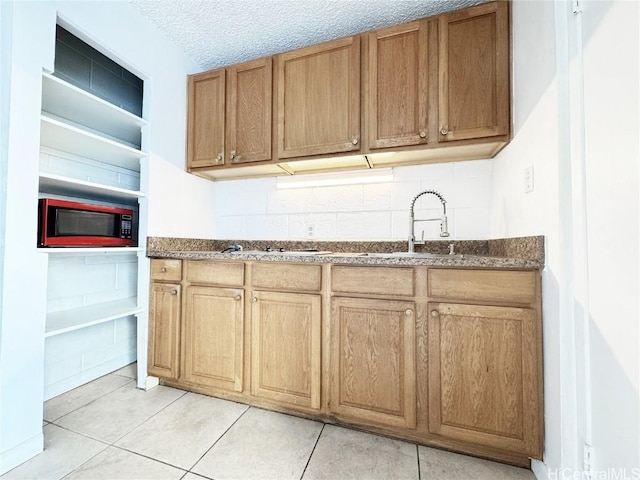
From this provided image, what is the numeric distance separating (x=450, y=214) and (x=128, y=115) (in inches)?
85.3

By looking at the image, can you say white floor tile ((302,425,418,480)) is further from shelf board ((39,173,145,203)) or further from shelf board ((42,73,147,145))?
shelf board ((42,73,147,145))

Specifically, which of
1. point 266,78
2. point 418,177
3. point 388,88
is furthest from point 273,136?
point 418,177

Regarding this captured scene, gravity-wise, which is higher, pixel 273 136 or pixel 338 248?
pixel 273 136

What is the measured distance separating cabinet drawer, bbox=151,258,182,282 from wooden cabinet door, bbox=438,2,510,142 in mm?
1787

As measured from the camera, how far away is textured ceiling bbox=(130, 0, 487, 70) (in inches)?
64.9

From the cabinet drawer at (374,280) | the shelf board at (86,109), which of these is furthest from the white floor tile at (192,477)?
the shelf board at (86,109)

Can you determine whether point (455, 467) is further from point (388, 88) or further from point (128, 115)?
point (128, 115)

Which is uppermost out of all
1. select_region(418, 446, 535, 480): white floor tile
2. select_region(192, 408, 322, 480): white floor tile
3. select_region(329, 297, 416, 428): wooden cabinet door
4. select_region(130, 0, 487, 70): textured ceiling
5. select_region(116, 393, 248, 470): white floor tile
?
select_region(130, 0, 487, 70): textured ceiling

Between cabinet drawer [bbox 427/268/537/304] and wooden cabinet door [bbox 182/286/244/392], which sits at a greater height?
cabinet drawer [bbox 427/268/537/304]

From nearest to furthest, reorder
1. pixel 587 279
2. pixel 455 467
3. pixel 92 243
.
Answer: pixel 587 279 < pixel 455 467 < pixel 92 243

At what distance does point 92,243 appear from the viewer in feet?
5.22

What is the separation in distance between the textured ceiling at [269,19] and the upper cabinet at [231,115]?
0.17m

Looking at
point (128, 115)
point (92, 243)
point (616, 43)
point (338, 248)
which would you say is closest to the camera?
point (616, 43)

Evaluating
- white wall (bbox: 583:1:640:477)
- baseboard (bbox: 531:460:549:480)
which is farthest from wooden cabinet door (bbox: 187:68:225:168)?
baseboard (bbox: 531:460:549:480)
